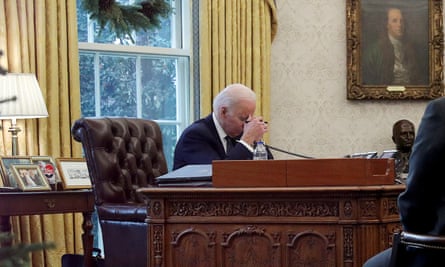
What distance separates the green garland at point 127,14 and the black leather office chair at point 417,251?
4192 mm

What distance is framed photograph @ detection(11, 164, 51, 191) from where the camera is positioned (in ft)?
16.1

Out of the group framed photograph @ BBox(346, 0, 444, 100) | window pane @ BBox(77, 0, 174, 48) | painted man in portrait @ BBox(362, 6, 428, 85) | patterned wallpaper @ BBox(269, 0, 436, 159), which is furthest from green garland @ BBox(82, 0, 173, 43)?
painted man in portrait @ BBox(362, 6, 428, 85)

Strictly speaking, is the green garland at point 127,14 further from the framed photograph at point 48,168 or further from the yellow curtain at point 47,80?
the framed photograph at point 48,168

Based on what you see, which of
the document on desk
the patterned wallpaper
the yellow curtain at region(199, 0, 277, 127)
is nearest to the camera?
the document on desk

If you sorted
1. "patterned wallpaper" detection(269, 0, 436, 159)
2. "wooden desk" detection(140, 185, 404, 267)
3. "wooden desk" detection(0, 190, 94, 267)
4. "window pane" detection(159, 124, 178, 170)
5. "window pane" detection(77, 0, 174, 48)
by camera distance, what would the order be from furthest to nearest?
1. "patterned wallpaper" detection(269, 0, 436, 159)
2. "window pane" detection(159, 124, 178, 170)
3. "window pane" detection(77, 0, 174, 48)
4. "wooden desk" detection(0, 190, 94, 267)
5. "wooden desk" detection(140, 185, 404, 267)

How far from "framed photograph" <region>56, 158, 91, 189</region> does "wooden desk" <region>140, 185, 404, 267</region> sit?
1.70 meters

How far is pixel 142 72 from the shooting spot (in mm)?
6680

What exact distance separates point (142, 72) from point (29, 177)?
1.94 meters

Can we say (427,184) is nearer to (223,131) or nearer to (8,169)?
(223,131)

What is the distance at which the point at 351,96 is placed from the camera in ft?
24.2

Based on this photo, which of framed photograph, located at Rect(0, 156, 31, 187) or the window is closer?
framed photograph, located at Rect(0, 156, 31, 187)

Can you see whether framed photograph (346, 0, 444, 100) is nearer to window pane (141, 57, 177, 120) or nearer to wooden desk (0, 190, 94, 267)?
window pane (141, 57, 177, 120)

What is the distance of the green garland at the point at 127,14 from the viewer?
6105 millimetres

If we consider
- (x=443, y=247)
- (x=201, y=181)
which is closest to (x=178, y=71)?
(x=201, y=181)
